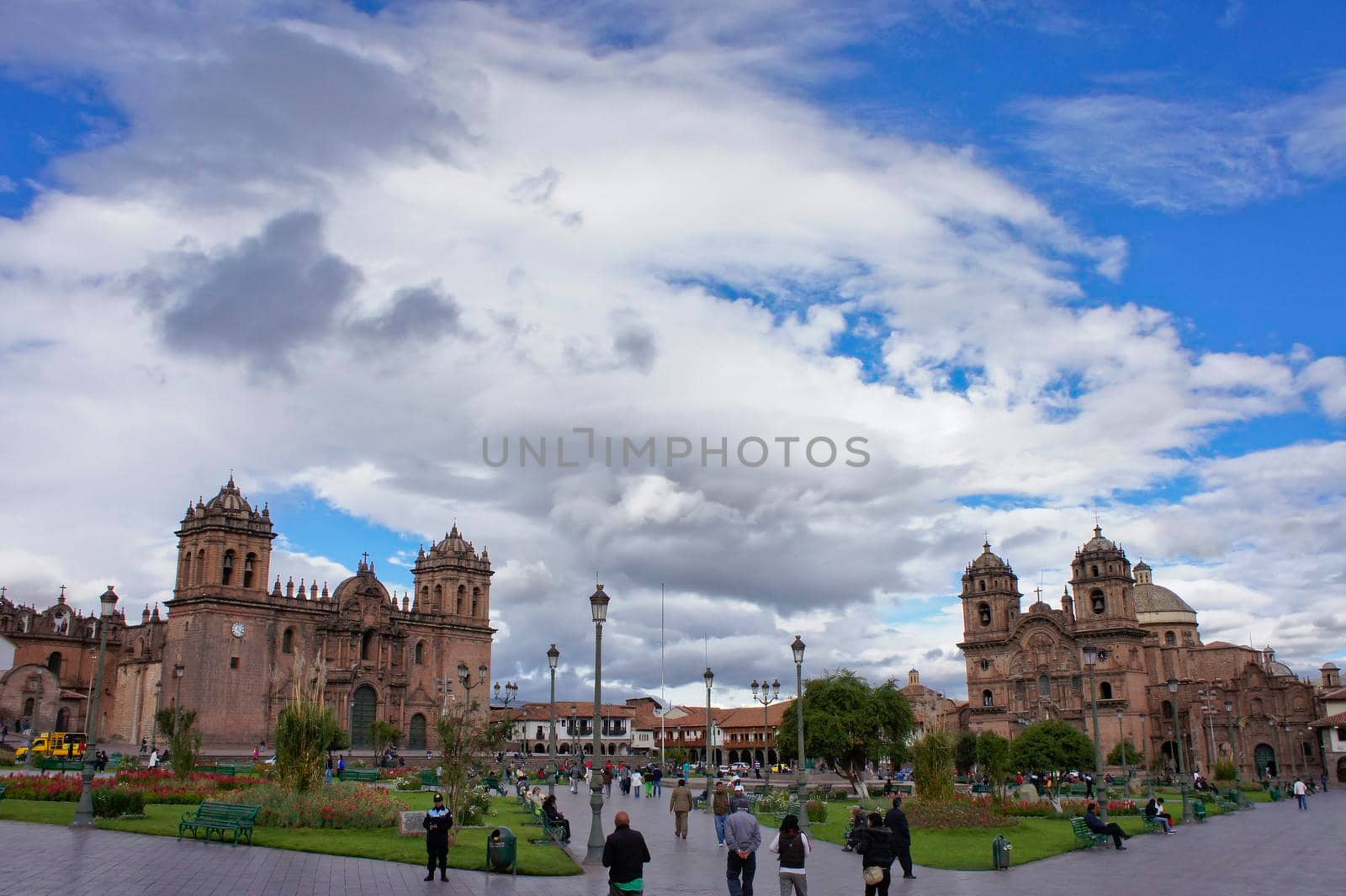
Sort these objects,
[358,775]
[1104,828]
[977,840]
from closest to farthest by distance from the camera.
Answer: [1104,828] → [977,840] → [358,775]

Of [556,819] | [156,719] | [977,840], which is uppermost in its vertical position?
[156,719]

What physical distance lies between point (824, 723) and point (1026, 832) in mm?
18800

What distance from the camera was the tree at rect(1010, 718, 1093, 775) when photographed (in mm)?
56969

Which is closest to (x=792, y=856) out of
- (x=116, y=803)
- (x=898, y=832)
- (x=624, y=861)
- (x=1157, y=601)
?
(x=624, y=861)

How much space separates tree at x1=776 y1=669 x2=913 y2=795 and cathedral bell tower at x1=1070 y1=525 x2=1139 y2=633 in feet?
120

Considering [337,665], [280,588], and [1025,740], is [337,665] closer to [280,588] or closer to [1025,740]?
[280,588]

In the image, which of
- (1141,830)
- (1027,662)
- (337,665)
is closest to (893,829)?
(1141,830)

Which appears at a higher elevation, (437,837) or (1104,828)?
(437,837)

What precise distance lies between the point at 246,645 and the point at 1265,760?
231ft

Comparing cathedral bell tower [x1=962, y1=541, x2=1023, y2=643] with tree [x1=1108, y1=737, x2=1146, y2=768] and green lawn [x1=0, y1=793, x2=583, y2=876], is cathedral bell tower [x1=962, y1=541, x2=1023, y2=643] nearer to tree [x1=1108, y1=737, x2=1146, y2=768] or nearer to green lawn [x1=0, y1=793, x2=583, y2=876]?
tree [x1=1108, y1=737, x2=1146, y2=768]

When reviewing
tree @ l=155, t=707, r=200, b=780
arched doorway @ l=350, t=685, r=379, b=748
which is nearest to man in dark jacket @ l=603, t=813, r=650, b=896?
tree @ l=155, t=707, r=200, b=780

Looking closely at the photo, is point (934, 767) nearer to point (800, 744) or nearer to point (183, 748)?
point (800, 744)

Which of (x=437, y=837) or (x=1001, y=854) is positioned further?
(x=1001, y=854)

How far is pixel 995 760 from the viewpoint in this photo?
43531mm
